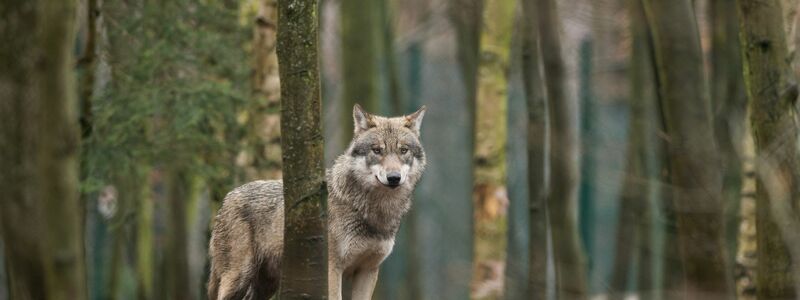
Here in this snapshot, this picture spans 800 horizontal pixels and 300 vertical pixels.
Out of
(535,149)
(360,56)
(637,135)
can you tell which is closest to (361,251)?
(535,149)

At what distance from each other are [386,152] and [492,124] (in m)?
9.42

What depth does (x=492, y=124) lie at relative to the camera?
61.5ft

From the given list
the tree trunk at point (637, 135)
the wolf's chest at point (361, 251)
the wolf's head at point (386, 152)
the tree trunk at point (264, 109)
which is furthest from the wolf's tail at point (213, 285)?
the tree trunk at point (264, 109)

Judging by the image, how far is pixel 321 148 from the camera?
6.99 m

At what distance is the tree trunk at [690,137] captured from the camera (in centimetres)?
657

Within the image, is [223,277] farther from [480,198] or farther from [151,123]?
[480,198]

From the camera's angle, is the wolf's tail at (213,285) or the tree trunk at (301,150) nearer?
the tree trunk at (301,150)

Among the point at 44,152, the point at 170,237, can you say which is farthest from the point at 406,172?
the point at 170,237

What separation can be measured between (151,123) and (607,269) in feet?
29.6

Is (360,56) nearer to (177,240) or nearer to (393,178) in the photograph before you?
(393,178)

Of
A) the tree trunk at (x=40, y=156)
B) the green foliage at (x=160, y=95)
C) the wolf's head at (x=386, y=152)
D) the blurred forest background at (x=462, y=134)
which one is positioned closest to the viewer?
the tree trunk at (x=40, y=156)

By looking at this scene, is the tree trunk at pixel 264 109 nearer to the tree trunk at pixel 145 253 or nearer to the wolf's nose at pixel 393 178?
the tree trunk at pixel 145 253

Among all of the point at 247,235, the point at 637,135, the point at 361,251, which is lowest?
the point at 361,251

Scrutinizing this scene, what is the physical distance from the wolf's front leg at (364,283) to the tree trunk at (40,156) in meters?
3.40
